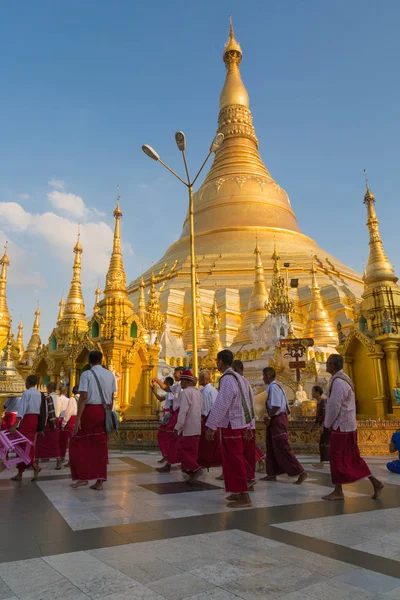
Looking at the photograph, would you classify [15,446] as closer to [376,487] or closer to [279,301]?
[376,487]

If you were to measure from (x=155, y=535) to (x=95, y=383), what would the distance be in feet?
10.7

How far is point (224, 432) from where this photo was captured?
224 inches

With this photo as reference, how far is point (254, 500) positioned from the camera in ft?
18.6

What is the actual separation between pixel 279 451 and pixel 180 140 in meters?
8.20

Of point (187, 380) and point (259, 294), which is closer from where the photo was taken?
point (187, 380)

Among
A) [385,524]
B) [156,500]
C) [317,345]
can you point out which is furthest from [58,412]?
[317,345]

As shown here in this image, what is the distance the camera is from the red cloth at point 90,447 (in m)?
6.50

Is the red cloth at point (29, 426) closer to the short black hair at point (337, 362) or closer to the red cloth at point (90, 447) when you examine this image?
the red cloth at point (90, 447)

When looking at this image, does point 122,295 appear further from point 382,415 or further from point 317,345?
point 317,345

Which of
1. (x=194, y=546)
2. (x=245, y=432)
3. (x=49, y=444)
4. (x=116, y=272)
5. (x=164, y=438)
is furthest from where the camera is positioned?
(x=116, y=272)

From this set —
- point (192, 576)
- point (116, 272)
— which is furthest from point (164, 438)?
point (116, 272)

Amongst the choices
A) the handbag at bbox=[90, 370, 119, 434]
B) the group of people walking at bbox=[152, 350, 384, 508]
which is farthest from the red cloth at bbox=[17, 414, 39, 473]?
the group of people walking at bbox=[152, 350, 384, 508]

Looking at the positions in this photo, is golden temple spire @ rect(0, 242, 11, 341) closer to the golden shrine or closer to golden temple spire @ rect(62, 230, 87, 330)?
the golden shrine

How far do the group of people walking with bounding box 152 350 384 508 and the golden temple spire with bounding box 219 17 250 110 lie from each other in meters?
47.0
